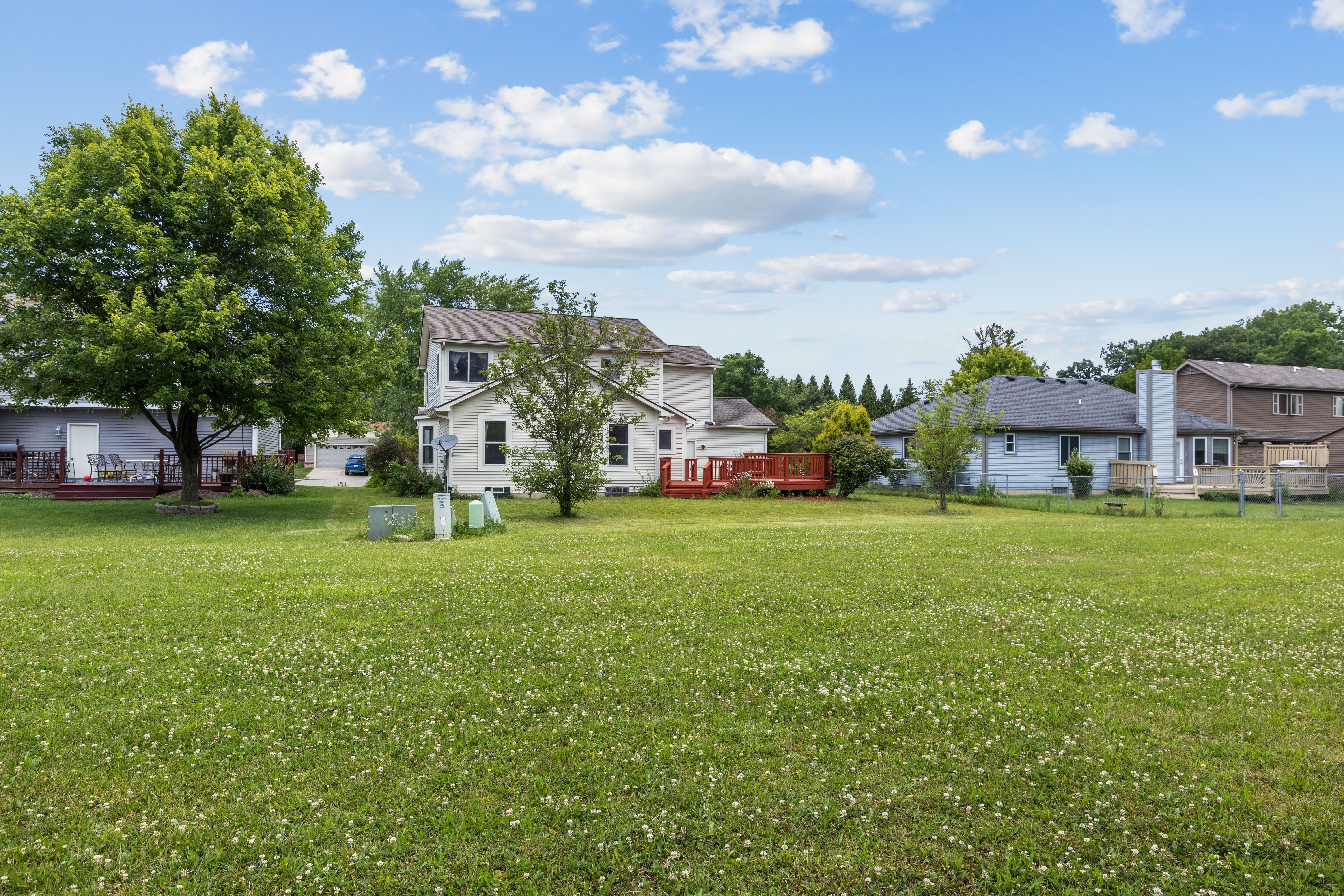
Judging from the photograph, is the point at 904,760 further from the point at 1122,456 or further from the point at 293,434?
the point at 1122,456

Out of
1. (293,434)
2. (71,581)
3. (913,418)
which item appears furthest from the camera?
(913,418)

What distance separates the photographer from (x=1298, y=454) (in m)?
38.7

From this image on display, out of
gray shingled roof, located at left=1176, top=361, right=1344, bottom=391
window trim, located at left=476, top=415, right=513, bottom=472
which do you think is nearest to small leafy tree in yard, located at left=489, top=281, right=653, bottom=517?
window trim, located at left=476, top=415, right=513, bottom=472

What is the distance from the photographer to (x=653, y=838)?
4012 millimetres

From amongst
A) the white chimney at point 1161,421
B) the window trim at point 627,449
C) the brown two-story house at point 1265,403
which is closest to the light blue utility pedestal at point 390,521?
the window trim at point 627,449

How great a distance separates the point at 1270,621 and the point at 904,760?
6.21 meters

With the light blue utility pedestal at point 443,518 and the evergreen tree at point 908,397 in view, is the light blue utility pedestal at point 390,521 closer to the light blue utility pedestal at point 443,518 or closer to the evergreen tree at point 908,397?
the light blue utility pedestal at point 443,518

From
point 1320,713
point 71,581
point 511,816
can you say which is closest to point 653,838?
point 511,816

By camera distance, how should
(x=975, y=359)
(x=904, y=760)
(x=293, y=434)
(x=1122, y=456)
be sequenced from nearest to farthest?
(x=904, y=760) → (x=293, y=434) → (x=1122, y=456) → (x=975, y=359)

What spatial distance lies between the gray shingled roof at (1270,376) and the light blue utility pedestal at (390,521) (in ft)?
145

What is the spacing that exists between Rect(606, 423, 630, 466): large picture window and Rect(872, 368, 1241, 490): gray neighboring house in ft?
41.2

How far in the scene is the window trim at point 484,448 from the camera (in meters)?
29.5

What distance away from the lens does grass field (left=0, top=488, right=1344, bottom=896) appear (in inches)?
150

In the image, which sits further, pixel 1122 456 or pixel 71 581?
pixel 1122 456
